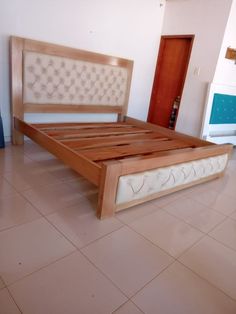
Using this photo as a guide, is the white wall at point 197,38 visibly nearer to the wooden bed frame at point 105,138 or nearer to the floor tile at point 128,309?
the wooden bed frame at point 105,138

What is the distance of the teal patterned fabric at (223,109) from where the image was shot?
3.72m

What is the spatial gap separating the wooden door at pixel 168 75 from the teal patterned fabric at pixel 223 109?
0.65 m

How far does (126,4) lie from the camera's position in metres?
3.45

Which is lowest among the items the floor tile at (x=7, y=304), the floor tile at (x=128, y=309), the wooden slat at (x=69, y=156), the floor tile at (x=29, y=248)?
the floor tile at (x=128, y=309)

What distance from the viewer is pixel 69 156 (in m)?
1.99

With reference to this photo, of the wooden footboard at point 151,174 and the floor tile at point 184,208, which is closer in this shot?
the wooden footboard at point 151,174

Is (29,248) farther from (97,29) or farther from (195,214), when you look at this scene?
(97,29)

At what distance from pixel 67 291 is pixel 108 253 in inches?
13.7

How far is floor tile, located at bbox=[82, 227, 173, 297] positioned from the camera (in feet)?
4.18

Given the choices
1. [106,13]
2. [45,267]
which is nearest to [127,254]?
[45,267]

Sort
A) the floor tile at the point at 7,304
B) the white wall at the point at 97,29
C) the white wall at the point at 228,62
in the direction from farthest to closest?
the white wall at the point at 228,62
the white wall at the point at 97,29
the floor tile at the point at 7,304

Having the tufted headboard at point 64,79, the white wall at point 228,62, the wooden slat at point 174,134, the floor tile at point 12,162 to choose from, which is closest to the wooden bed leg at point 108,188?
the floor tile at point 12,162

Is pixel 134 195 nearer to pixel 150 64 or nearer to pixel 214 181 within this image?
pixel 214 181

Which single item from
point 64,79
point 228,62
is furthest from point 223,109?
point 64,79
